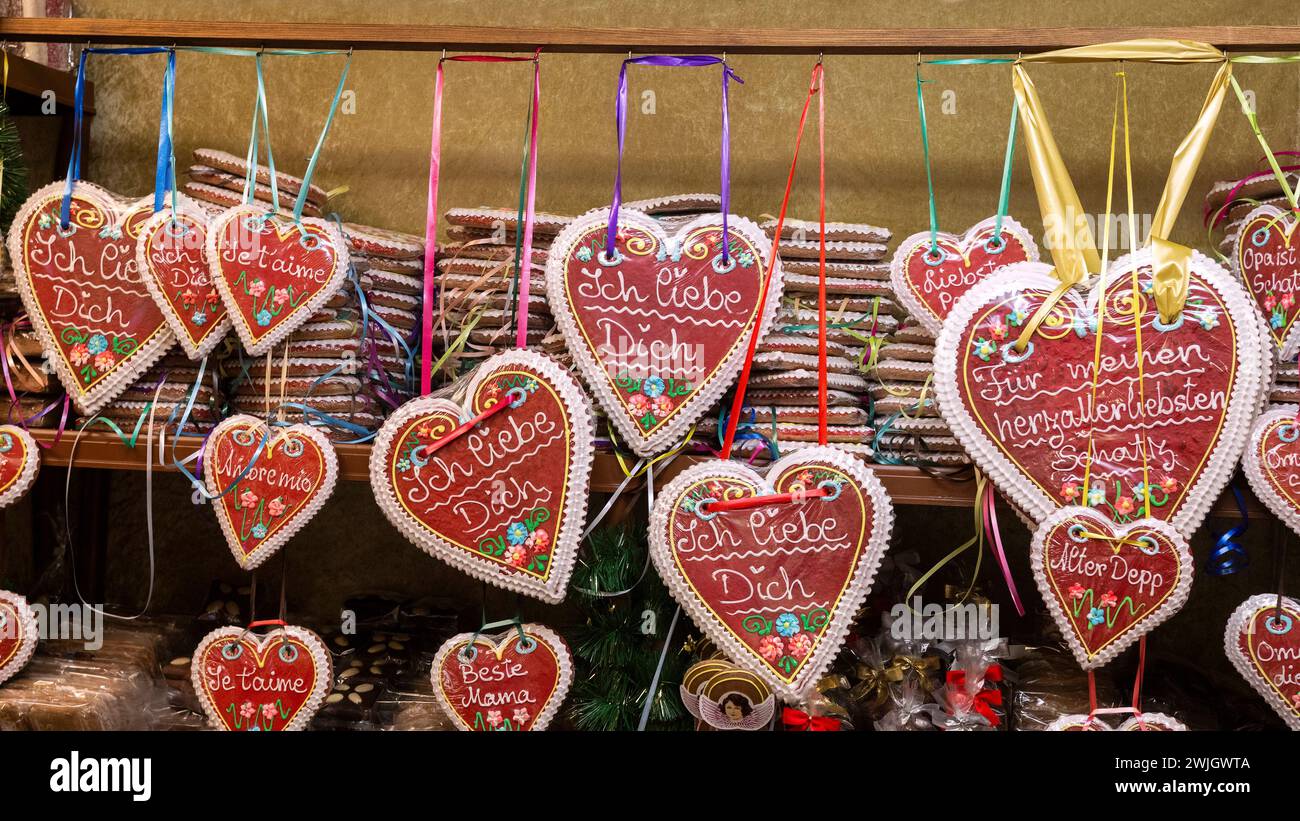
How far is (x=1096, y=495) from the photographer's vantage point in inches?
63.4

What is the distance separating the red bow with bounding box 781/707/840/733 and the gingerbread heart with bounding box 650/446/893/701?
0.14m

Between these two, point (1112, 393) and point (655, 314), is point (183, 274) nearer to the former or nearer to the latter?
point (655, 314)

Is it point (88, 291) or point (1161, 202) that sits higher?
point (1161, 202)

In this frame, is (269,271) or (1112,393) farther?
(269,271)

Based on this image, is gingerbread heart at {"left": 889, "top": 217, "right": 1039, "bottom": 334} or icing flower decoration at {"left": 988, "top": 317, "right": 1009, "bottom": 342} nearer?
icing flower decoration at {"left": 988, "top": 317, "right": 1009, "bottom": 342}

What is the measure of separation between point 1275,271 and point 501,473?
1340 mm

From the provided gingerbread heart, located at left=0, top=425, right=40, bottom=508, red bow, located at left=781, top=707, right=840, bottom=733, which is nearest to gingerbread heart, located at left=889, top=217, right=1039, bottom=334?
red bow, located at left=781, top=707, right=840, bottom=733

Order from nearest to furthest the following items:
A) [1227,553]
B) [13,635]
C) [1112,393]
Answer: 1. [1112,393]
2. [1227,553]
3. [13,635]

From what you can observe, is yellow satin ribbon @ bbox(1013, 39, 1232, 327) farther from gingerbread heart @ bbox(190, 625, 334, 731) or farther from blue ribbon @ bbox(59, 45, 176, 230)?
blue ribbon @ bbox(59, 45, 176, 230)

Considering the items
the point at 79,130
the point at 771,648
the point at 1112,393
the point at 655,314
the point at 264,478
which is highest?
the point at 79,130

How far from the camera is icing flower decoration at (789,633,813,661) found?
1662mm

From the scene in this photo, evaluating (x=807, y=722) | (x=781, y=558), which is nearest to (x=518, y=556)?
(x=781, y=558)

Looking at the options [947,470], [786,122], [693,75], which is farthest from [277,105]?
[947,470]

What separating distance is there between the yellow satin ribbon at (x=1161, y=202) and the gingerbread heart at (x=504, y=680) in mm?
953
